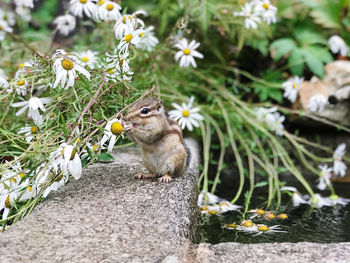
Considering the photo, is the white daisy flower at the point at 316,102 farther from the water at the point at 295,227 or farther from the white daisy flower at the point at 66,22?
the white daisy flower at the point at 66,22

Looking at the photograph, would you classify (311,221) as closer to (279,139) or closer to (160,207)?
(160,207)

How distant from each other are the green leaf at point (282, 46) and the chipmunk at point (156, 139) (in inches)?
83.0

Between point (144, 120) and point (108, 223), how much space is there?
65 cm

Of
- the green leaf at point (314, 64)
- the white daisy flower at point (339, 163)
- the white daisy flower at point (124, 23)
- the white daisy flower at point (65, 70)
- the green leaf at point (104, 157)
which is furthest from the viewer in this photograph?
the green leaf at point (314, 64)

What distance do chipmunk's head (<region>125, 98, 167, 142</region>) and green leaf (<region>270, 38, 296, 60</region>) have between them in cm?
231

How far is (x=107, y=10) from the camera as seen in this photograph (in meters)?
3.56

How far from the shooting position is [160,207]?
241 cm

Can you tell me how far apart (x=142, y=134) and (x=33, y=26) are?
5951mm

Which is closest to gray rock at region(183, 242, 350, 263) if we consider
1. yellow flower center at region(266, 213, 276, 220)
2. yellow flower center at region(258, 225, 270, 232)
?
yellow flower center at region(258, 225, 270, 232)

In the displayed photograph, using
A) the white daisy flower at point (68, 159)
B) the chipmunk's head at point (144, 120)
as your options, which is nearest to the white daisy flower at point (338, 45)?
the chipmunk's head at point (144, 120)

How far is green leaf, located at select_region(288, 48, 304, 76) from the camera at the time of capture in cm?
466

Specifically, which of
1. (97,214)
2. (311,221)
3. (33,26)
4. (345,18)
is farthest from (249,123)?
(33,26)

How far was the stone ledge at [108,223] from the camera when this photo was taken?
6.30 ft

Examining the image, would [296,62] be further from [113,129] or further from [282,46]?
[113,129]
